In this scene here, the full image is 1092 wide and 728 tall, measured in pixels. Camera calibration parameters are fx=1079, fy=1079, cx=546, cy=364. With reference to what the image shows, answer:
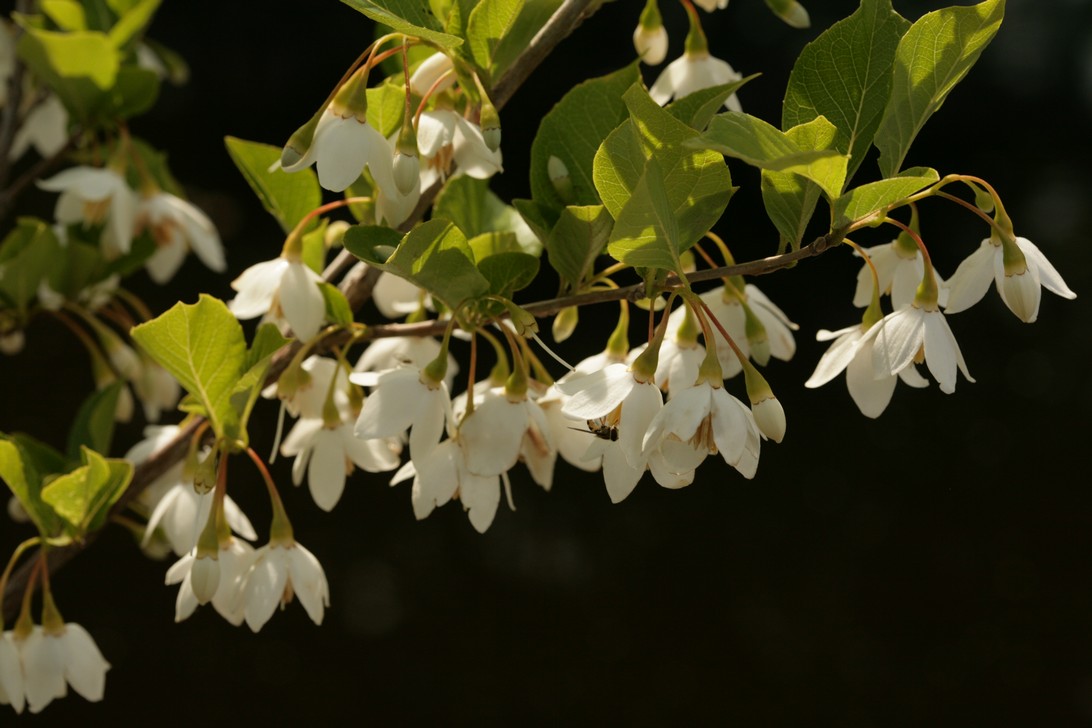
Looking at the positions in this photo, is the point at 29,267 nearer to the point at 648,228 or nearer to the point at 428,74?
the point at 428,74

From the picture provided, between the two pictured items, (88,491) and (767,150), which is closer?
(767,150)

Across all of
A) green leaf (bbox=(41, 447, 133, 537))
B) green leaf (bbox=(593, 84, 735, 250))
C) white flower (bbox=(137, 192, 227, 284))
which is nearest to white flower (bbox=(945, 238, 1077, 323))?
green leaf (bbox=(593, 84, 735, 250))

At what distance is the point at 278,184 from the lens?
0.68 meters

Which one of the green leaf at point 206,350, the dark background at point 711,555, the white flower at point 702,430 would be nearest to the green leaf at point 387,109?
the green leaf at point 206,350

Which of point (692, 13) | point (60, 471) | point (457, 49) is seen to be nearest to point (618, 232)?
point (457, 49)

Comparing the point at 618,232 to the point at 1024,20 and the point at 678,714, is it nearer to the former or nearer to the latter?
the point at 678,714

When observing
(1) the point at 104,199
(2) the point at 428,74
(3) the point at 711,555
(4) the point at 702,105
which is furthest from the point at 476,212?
(3) the point at 711,555

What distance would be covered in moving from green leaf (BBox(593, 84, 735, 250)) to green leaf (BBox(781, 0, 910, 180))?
0.07 metres

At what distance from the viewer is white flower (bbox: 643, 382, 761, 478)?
1.46ft

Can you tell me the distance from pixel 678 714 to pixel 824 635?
29 cm

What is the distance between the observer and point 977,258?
485 millimetres

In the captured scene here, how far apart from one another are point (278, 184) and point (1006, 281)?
0.43 m

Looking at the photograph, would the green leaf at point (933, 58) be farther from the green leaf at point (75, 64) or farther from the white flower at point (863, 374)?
the green leaf at point (75, 64)

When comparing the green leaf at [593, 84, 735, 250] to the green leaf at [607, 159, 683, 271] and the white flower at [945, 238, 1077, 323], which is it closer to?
the green leaf at [607, 159, 683, 271]
